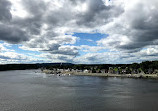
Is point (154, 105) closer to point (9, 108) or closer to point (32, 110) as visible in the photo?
point (32, 110)

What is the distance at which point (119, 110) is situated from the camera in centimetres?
4100

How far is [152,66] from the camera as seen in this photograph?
180m

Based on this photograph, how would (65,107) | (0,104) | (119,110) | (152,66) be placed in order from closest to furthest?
(119,110) → (65,107) → (0,104) → (152,66)

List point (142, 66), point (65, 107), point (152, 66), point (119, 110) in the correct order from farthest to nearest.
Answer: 1. point (142, 66)
2. point (152, 66)
3. point (65, 107)
4. point (119, 110)

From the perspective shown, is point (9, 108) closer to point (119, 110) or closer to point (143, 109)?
point (119, 110)

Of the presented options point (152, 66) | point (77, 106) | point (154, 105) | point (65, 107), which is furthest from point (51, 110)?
point (152, 66)

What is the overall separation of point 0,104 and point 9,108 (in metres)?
5.34

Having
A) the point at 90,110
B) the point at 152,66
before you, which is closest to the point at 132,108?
the point at 90,110

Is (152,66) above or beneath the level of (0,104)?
above

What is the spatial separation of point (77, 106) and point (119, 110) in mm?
10056

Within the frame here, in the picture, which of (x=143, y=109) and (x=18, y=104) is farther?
(x=18, y=104)

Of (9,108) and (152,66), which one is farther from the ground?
(152,66)

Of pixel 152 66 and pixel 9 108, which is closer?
pixel 9 108

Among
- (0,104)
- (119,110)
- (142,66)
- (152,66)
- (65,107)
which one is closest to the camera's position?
(119,110)
